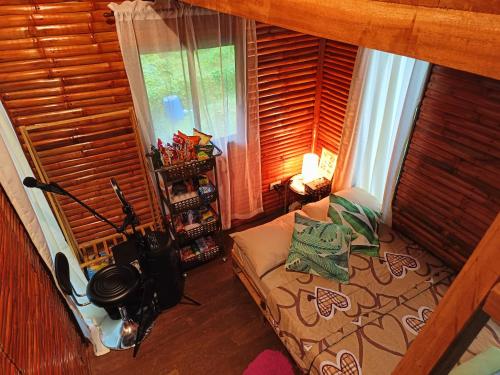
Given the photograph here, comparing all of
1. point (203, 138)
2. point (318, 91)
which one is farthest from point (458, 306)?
point (318, 91)

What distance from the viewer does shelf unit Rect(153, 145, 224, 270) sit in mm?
2625

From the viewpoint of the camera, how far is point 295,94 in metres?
3.30

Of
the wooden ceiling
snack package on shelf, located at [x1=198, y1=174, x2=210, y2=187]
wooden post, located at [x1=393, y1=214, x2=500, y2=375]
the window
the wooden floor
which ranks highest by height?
A: the wooden ceiling

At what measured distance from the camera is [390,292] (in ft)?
7.38

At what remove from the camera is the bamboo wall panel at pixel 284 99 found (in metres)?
2.97

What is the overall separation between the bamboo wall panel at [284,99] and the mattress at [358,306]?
1387 mm

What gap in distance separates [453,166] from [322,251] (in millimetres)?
1135

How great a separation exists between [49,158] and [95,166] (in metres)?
0.33

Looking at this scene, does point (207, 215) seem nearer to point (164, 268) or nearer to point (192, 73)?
point (164, 268)

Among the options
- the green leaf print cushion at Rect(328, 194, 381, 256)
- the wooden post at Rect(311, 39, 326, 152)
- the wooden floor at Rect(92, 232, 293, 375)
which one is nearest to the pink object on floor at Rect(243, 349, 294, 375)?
the wooden floor at Rect(92, 232, 293, 375)

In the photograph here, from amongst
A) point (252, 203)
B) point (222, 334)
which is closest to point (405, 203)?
point (252, 203)

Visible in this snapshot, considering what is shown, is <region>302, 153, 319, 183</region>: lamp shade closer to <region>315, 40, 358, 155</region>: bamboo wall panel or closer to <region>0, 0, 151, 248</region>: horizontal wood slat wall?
<region>315, 40, 358, 155</region>: bamboo wall panel

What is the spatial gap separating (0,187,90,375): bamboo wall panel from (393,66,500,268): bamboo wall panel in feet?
8.58

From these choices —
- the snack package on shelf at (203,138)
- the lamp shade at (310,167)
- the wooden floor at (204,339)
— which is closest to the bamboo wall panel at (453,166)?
the lamp shade at (310,167)
